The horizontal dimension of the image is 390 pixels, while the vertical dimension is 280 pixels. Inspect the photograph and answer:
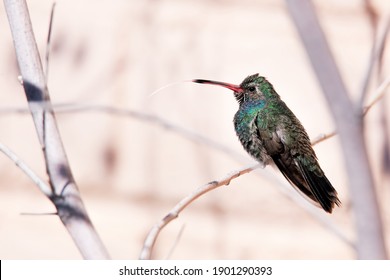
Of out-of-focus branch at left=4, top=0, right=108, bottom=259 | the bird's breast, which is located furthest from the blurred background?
out-of-focus branch at left=4, top=0, right=108, bottom=259

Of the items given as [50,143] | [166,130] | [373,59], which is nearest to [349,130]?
[373,59]

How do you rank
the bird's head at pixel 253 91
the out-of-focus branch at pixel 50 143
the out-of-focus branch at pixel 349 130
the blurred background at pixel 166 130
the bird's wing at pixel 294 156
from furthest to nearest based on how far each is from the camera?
the blurred background at pixel 166 130, the bird's head at pixel 253 91, the bird's wing at pixel 294 156, the out-of-focus branch at pixel 50 143, the out-of-focus branch at pixel 349 130

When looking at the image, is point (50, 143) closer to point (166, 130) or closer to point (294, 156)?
point (294, 156)

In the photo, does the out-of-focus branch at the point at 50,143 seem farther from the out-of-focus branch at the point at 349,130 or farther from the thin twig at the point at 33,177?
the out-of-focus branch at the point at 349,130

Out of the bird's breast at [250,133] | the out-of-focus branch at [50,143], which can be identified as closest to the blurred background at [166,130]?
the bird's breast at [250,133]

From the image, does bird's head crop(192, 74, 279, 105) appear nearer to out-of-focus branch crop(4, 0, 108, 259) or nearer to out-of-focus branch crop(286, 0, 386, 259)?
out-of-focus branch crop(4, 0, 108, 259)

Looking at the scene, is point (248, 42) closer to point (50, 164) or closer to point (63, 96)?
A: point (63, 96)
